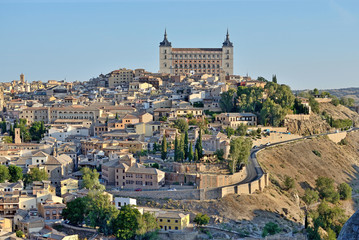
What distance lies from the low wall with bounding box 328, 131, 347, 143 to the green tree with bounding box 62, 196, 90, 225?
31814 mm

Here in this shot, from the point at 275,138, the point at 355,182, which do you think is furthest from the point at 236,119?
the point at 355,182

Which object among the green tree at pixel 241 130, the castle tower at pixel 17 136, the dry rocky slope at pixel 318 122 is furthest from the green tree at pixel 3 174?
the dry rocky slope at pixel 318 122

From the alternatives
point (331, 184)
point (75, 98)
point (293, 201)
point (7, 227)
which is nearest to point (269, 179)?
point (293, 201)

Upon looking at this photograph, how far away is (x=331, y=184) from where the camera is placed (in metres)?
41.1

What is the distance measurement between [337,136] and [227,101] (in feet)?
41.8

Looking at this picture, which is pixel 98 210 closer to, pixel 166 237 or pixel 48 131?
pixel 166 237

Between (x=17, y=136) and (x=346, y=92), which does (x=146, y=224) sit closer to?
(x=17, y=136)

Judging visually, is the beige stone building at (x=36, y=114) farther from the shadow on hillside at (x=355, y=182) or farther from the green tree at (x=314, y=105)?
the shadow on hillside at (x=355, y=182)

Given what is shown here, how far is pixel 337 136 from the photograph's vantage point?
5394 cm

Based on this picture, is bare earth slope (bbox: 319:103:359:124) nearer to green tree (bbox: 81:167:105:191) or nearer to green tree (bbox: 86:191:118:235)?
green tree (bbox: 81:167:105:191)

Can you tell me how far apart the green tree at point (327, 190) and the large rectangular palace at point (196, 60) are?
39.8 metres

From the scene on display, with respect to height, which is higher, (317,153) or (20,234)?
(317,153)

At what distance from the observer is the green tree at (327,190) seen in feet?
130

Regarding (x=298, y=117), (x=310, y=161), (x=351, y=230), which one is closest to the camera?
(x=351, y=230)
